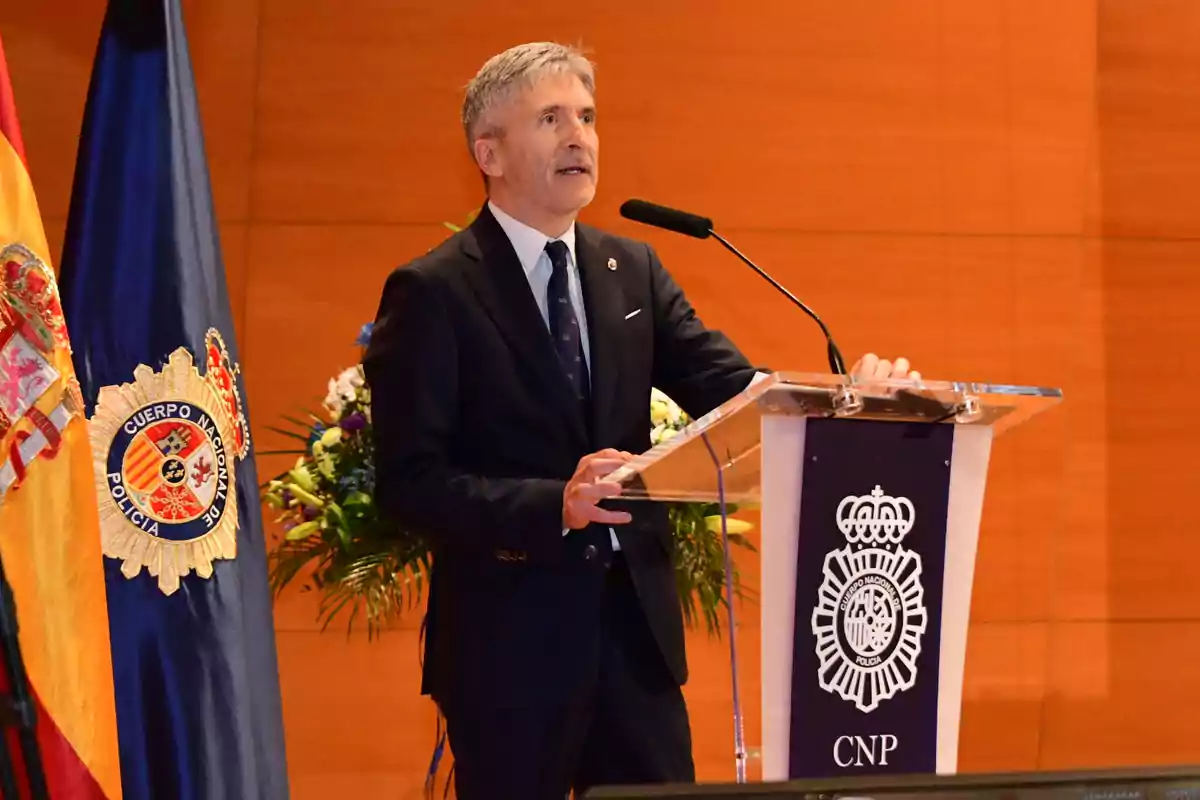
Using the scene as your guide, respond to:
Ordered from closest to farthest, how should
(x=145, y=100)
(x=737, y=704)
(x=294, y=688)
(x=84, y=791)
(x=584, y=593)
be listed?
(x=737, y=704), (x=84, y=791), (x=584, y=593), (x=145, y=100), (x=294, y=688)

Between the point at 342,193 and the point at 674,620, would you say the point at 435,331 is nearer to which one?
the point at 674,620

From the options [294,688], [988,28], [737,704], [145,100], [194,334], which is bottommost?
[294,688]

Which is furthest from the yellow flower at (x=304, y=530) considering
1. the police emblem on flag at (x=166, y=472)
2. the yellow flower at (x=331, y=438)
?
the police emblem on flag at (x=166, y=472)

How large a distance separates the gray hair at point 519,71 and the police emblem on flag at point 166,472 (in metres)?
0.68

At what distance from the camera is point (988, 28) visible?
4.19 metres

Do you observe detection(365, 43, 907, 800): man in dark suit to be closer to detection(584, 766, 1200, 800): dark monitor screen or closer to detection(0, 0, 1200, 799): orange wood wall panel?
detection(584, 766, 1200, 800): dark monitor screen

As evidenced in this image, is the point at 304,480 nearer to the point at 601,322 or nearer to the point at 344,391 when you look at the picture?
the point at 344,391

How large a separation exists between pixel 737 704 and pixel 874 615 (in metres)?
0.21

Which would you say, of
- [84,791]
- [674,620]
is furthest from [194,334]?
[674,620]

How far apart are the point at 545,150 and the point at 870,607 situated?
1128 millimetres

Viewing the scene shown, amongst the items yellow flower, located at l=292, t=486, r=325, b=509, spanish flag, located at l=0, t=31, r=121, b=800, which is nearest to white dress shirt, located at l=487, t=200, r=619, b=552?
yellow flower, located at l=292, t=486, r=325, b=509

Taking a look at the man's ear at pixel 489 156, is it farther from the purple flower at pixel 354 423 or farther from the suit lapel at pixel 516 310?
the purple flower at pixel 354 423

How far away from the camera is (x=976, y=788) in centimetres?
135

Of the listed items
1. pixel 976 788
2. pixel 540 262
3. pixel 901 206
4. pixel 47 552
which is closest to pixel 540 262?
pixel 540 262
